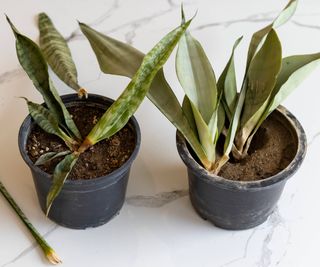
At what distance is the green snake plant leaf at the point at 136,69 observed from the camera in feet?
2.60

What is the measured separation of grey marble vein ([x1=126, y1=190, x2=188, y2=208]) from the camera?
0.91m

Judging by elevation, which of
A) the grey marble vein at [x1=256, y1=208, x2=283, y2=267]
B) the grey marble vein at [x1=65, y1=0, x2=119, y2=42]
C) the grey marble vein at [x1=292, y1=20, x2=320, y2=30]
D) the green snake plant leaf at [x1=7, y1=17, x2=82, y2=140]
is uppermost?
the green snake plant leaf at [x1=7, y1=17, x2=82, y2=140]

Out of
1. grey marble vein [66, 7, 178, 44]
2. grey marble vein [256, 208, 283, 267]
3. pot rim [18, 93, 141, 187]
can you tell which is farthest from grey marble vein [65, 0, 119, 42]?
grey marble vein [256, 208, 283, 267]

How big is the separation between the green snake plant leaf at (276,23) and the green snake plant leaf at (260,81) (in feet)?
0.06

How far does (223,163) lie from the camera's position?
2.68ft

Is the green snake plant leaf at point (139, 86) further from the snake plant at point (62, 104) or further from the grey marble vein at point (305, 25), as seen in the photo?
the grey marble vein at point (305, 25)

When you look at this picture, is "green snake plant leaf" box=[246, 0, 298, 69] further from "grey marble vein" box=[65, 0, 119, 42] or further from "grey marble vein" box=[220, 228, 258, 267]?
"grey marble vein" box=[65, 0, 119, 42]

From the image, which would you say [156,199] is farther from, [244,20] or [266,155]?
[244,20]

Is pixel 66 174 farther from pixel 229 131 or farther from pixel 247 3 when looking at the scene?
pixel 247 3

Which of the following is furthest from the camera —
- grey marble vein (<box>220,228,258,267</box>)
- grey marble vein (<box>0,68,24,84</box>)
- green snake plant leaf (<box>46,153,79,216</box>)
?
grey marble vein (<box>0,68,24,84</box>)

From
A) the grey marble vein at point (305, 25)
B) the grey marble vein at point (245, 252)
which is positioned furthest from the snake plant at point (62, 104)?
the grey marble vein at point (305, 25)

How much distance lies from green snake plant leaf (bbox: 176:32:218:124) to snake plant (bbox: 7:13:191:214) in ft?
0.17

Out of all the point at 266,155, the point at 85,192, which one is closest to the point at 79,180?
the point at 85,192

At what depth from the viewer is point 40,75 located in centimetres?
81
